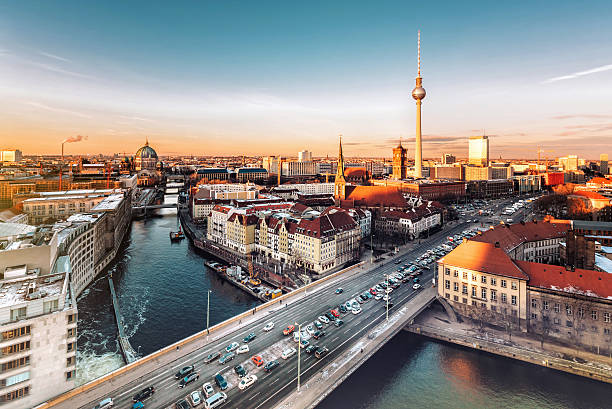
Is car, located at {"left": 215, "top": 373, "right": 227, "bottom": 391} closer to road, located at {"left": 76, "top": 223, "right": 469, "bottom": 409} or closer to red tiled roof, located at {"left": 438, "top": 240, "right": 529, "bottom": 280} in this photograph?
road, located at {"left": 76, "top": 223, "right": 469, "bottom": 409}

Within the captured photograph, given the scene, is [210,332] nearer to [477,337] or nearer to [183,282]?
[183,282]

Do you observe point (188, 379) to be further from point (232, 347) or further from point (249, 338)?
point (249, 338)

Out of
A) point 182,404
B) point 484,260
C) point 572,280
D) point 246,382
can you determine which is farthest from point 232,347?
point 572,280

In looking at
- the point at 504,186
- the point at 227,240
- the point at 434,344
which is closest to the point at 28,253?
the point at 227,240

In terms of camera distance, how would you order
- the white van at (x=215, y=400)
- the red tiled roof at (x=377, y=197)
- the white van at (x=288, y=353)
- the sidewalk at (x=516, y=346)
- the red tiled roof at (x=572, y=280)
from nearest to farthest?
the white van at (x=215, y=400) < the white van at (x=288, y=353) < the sidewalk at (x=516, y=346) < the red tiled roof at (x=572, y=280) < the red tiled roof at (x=377, y=197)

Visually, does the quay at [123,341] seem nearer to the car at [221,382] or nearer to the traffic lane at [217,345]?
the traffic lane at [217,345]

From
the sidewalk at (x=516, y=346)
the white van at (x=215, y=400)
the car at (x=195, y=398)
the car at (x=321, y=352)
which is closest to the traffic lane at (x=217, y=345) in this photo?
the car at (x=195, y=398)

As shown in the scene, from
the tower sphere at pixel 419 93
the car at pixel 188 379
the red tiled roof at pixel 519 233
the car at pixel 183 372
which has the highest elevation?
the tower sphere at pixel 419 93

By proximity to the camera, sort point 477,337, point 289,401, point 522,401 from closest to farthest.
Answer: point 289,401 → point 522,401 → point 477,337
